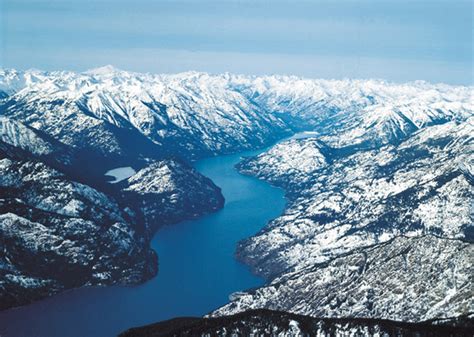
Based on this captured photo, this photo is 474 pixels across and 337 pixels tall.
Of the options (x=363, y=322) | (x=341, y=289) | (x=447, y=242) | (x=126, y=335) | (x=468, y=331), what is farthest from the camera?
(x=341, y=289)

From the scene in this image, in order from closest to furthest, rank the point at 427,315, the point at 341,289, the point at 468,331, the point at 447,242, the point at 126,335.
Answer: the point at 468,331 < the point at 126,335 < the point at 427,315 < the point at 447,242 < the point at 341,289

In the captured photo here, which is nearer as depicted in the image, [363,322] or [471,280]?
[363,322]

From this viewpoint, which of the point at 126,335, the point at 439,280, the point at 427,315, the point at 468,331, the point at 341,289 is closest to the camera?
the point at 468,331

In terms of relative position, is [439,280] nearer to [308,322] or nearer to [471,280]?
[471,280]

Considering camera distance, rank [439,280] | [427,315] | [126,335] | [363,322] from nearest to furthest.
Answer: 1. [363,322]
2. [126,335]
3. [427,315]
4. [439,280]

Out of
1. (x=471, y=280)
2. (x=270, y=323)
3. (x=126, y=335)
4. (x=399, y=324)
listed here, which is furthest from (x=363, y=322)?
(x=126, y=335)

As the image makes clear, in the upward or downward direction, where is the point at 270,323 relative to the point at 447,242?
downward

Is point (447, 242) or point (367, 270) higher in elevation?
point (447, 242)

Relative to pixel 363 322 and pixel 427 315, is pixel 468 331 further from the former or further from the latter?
pixel 427 315

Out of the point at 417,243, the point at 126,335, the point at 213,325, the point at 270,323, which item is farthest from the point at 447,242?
the point at 126,335
